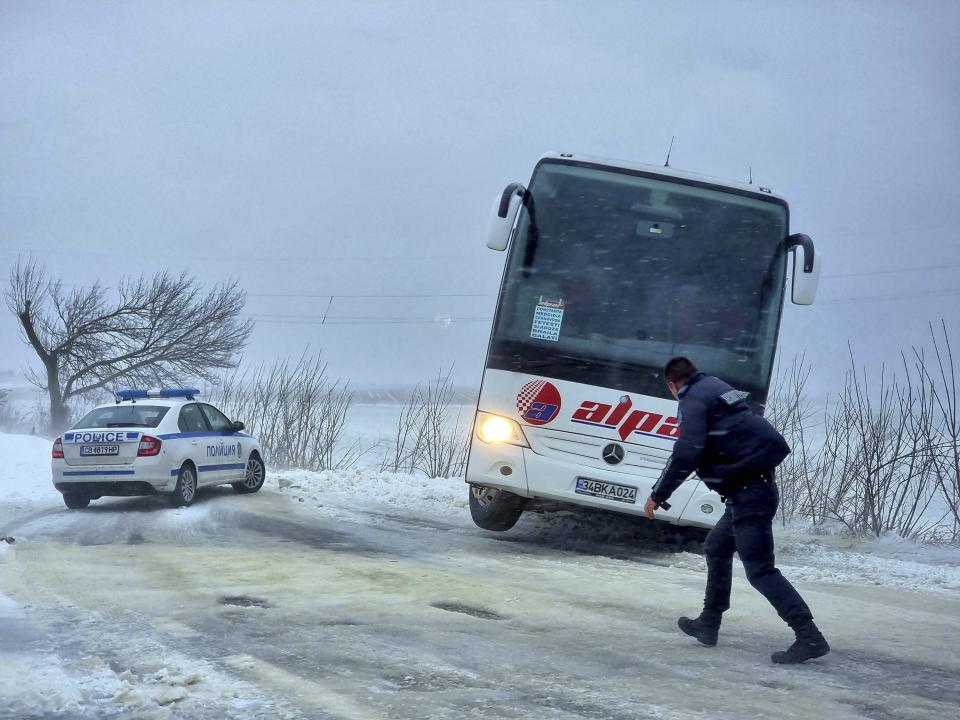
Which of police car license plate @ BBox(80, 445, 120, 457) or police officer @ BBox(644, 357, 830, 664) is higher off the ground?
police officer @ BBox(644, 357, 830, 664)

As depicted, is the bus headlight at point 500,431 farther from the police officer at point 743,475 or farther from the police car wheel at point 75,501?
the police car wheel at point 75,501

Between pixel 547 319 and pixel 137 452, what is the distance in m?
6.65

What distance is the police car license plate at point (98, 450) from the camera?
46.7 feet

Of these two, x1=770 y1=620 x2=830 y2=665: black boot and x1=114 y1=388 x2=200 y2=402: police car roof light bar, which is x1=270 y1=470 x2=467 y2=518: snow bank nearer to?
x1=114 y1=388 x2=200 y2=402: police car roof light bar

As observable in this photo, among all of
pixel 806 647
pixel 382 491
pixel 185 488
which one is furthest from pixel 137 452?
pixel 806 647

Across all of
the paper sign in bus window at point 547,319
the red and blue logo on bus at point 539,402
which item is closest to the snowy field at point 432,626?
the red and blue logo on bus at point 539,402

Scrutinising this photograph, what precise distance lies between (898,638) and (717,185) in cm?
505

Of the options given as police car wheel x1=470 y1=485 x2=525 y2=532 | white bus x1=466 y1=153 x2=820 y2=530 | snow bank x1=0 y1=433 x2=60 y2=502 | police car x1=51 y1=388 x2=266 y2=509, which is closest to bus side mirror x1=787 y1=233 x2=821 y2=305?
white bus x1=466 y1=153 x2=820 y2=530

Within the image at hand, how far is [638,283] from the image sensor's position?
10250 millimetres

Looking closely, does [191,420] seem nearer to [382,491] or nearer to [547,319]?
[382,491]

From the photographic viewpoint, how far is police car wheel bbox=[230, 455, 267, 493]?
672 inches

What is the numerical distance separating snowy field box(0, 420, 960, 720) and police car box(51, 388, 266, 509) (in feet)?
5.55

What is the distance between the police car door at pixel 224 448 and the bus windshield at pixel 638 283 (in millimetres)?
6922

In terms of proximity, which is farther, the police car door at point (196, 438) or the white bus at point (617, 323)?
the police car door at point (196, 438)
